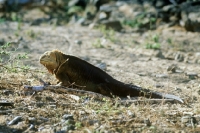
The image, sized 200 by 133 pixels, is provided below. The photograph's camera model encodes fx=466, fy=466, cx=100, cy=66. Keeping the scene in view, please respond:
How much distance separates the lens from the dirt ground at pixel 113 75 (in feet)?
16.8

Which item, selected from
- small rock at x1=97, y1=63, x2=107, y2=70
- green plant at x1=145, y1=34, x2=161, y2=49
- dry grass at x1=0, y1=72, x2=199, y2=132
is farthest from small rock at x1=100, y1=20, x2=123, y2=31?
dry grass at x1=0, y1=72, x2=199, y2=132

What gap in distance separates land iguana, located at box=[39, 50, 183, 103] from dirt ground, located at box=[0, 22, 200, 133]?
0.74ft

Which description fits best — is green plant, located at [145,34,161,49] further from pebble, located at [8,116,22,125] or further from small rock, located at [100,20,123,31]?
pebble, located at [8,116,22,125]

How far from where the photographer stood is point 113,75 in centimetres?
785

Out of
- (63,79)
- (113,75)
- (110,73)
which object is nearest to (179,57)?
(110,73)

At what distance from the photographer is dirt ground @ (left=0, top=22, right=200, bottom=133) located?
512 cm

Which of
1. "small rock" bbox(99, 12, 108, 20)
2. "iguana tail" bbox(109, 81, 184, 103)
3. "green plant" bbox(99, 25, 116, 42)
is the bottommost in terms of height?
"iguana tail" bbox(109, 81, 184, 103)

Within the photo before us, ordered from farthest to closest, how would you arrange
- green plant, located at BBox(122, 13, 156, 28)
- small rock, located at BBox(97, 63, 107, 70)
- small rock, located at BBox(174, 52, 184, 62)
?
green plant, located at BBox(122, 13, 156, 28)
small rock, located at BBox(174, 52, 184, 62)
small rock, located at BBox(97, 63, 107, 70)

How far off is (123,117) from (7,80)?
1.86m

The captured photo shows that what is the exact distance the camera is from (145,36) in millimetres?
12070

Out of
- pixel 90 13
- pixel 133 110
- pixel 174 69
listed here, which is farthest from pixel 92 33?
pixel 133 110

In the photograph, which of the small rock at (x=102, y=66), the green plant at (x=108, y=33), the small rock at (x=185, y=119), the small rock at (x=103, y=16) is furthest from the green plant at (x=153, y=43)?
the small rock at (x=185, y=119)

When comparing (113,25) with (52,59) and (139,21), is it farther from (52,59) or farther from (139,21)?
(52,59)

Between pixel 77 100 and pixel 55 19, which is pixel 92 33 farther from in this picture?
→ pixel 77 100
